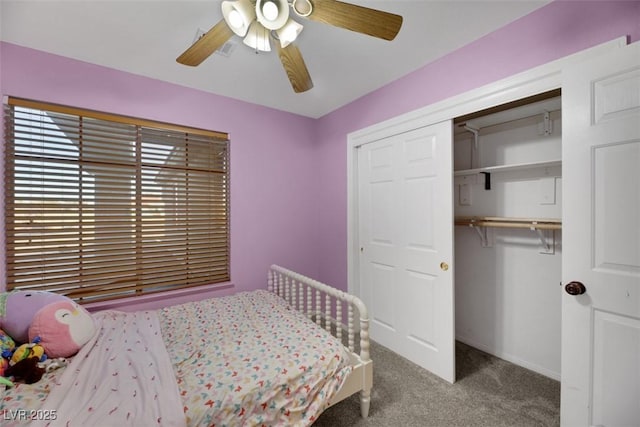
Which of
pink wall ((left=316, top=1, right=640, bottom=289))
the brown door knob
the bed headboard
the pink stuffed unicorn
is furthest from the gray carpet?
the pink stuffed unicorn

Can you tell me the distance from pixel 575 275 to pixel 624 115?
2.44 ft

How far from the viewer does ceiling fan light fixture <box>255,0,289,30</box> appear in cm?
113

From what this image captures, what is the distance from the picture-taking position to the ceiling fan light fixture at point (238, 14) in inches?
44.7

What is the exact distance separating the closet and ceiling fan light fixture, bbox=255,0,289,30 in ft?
4.97

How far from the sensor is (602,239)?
1248 millimetres

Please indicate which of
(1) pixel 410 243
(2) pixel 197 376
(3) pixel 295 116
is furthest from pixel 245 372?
(3) pixel 295 116

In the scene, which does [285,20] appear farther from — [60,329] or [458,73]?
[60,329]

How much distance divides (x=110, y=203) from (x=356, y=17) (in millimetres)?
2205

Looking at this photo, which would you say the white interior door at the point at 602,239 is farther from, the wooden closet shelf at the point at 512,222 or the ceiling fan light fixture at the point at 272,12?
the ceiling fan light fixture at the point at 272,12

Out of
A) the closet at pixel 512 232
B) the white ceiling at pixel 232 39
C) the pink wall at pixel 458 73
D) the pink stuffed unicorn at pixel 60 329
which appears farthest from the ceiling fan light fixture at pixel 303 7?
the pink stuffed unicorn at pixel 60 329

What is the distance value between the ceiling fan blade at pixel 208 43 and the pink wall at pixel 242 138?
3.60 ft

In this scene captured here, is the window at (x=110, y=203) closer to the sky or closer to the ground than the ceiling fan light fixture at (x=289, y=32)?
closer to the ground

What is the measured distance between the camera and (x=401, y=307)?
239 centimetres

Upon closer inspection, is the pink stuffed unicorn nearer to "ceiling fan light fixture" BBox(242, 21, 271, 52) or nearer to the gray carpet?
the gray carpet
